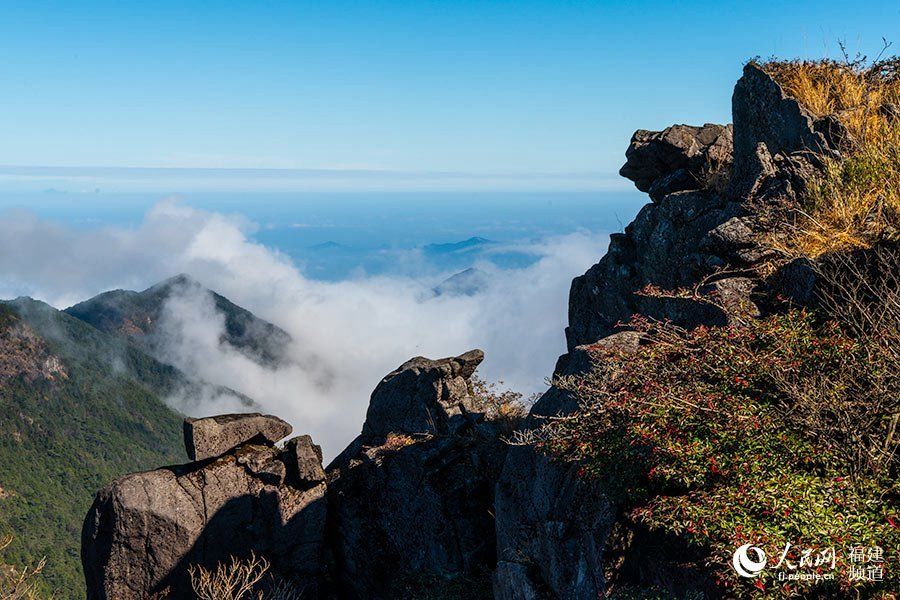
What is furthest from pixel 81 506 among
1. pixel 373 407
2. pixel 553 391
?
pixel 553 391

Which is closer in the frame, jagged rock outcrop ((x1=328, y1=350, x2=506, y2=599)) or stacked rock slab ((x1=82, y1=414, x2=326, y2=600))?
jagged rock outcrop ((x1=328, y1=350, x2=506, y2=599))

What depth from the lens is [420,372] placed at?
2805cm

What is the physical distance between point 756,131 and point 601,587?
1509 centimetres

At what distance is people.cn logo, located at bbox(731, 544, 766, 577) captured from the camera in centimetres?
760

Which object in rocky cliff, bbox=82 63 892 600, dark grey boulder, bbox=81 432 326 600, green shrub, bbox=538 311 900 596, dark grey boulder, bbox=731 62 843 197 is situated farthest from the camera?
dark grey boulder, bbox=81 432 326 600

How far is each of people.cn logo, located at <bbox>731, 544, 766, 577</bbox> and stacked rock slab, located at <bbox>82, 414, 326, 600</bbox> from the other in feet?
62.5

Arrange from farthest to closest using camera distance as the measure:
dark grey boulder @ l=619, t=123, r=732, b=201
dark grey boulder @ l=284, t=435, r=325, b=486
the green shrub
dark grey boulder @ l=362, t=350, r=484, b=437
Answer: dark grey boulder @ l=362, t=350, r=484, b=437 → dark grey boulder @ l=284, t=435, r=325, b=486 → dark grey boulder @ l=619, t=123, r=732, b=201 → the green shrub

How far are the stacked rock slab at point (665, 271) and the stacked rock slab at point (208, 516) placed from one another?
10.2 m

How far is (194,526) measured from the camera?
72.5 ft

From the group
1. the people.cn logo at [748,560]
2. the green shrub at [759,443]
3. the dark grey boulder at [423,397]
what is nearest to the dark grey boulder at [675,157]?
the dark grey boulder at [423,397]

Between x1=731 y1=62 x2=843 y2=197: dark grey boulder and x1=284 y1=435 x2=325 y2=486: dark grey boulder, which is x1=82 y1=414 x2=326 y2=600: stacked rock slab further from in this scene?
x1=731 y1=62 x2=843 y2=197: dark grey boulder

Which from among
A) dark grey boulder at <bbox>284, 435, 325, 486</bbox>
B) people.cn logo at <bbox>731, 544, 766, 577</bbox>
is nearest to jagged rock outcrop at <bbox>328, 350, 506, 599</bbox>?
dark grey boulder at <bbox>284, 435, 325, 486</bbox>

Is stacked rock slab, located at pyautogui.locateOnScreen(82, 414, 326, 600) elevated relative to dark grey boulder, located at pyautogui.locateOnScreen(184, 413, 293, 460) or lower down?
lower down

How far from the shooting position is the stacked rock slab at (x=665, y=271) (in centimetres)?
1279
